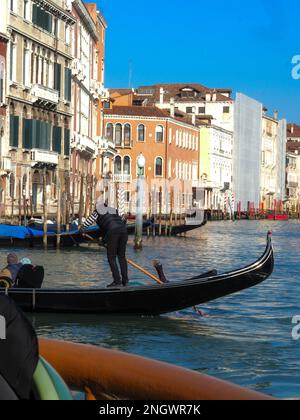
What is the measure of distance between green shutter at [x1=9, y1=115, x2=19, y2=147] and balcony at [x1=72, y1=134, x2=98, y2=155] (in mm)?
4707

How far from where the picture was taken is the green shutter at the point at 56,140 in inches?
873

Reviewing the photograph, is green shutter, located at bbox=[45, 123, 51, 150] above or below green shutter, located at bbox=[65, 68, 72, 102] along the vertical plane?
below

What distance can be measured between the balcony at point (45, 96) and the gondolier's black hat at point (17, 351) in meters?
19.2

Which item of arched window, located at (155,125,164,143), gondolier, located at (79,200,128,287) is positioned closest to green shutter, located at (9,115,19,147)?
gondolier, located at (79,200,128,287)

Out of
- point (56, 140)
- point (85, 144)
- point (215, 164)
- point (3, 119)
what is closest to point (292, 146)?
point (215, 164)

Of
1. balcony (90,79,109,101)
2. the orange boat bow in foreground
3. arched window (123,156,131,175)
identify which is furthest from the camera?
arched window (123,156,131,175)

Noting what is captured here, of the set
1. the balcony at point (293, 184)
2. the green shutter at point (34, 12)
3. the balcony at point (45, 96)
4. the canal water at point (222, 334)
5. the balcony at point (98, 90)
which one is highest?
the green shutter at point (34, 12)

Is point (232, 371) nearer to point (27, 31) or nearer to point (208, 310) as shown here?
point (208, 310)

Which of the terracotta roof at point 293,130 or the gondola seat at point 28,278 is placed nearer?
the gondola seat at point 28,278

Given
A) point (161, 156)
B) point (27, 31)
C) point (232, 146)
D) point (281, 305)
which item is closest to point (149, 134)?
point (161, 156)

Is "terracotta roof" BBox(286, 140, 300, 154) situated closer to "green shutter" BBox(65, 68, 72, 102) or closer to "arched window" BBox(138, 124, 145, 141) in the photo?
"arched window" BBox(138, 124, 145, 141)

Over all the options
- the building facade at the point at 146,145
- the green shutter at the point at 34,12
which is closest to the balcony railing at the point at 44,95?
the green shutter at the point at 34,12

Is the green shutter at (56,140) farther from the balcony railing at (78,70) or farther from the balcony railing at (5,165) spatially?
the balcony railing at (5,165)

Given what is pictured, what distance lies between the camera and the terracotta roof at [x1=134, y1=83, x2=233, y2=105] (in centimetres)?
4783
